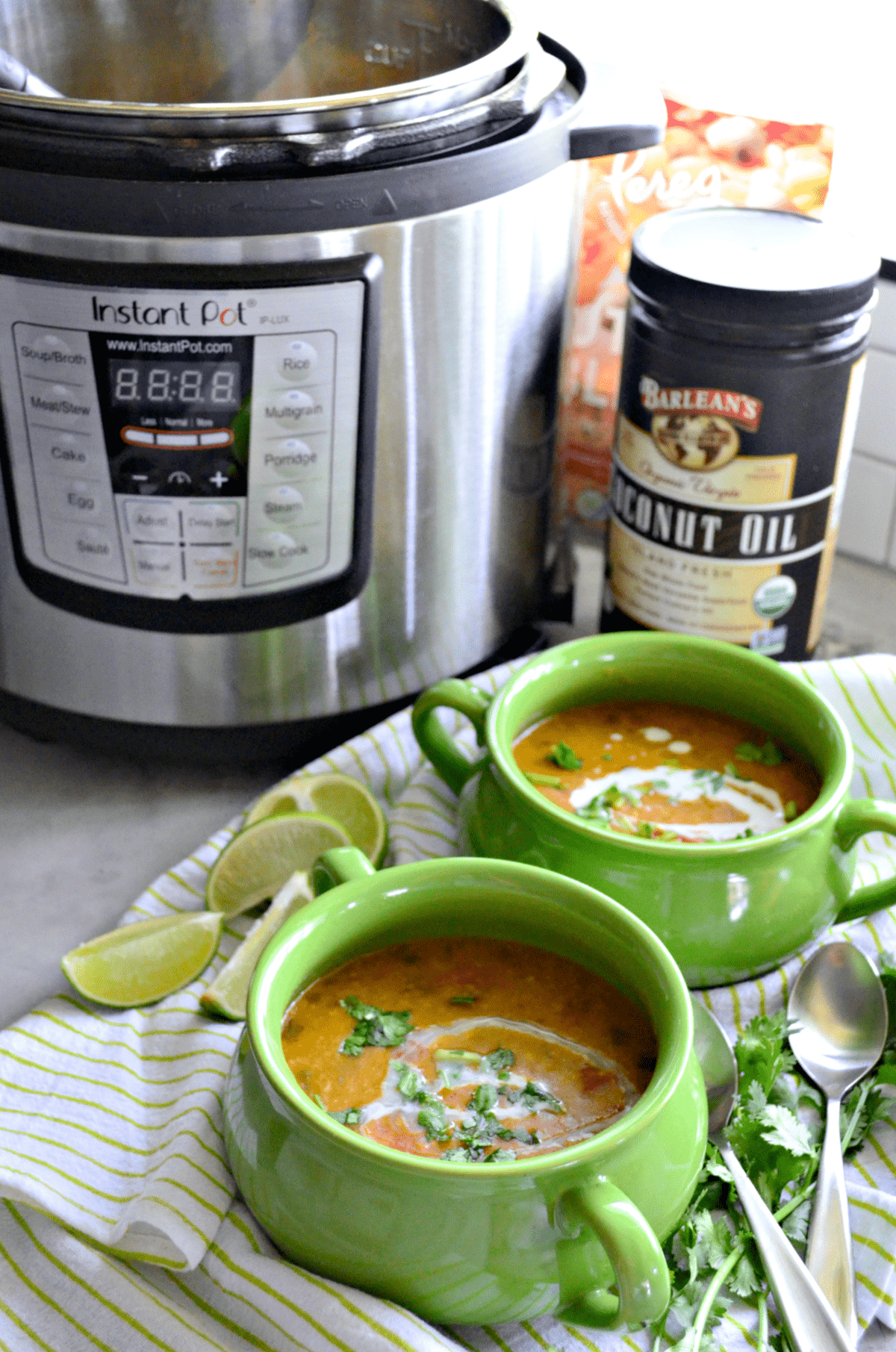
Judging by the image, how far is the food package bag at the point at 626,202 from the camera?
0.92 metres

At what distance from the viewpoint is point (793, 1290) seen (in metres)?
0.50

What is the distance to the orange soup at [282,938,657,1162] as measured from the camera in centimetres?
49

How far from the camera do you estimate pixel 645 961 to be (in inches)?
20.8

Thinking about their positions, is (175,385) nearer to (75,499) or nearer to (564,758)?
(75,499)

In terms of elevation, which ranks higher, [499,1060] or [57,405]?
[57,405]

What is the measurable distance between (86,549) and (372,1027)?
1.07ft

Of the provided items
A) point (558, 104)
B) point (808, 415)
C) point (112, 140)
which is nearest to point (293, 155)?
point (112, 140)

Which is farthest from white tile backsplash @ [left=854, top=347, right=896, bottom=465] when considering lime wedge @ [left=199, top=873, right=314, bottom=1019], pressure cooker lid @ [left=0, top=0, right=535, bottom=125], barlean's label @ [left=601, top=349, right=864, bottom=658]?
lime wedge @ [left=199, top=873, right=314, bottom=1019]

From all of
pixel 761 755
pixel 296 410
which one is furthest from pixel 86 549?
pixel 761 755

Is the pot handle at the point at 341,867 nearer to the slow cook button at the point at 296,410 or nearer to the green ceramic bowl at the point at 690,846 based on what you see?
the green ceramic bowl at the point at 690,846

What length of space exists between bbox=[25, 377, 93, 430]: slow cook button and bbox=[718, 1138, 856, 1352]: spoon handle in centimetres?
46

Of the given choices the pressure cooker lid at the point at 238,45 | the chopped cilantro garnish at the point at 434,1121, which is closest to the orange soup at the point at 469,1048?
the chopped cilantro garnish at the point at 434,1121

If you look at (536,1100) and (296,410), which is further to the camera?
(296,410)

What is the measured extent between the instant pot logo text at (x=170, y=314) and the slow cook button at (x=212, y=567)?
117mm
